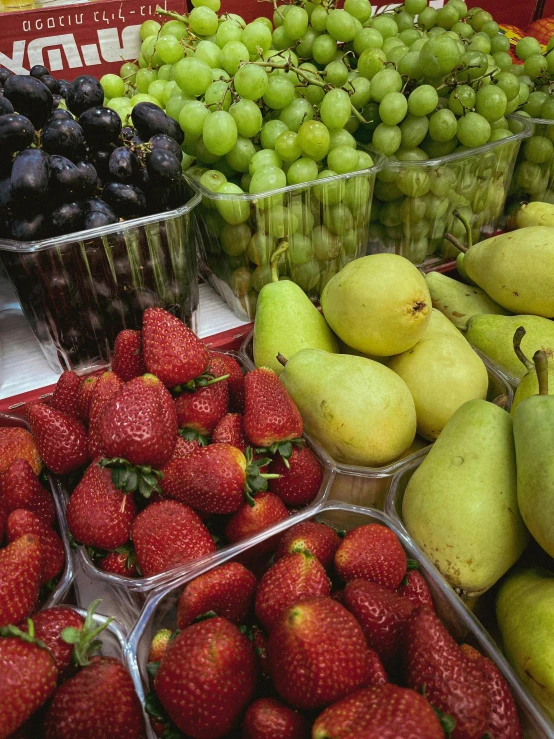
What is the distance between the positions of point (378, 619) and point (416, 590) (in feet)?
0.31

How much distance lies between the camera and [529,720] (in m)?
0.55

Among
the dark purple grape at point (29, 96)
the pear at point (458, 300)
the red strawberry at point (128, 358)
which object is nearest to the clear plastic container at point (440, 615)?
the red strawberry at point (128, 358)

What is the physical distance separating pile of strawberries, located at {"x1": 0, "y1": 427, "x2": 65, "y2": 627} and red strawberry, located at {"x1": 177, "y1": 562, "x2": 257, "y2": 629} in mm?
177

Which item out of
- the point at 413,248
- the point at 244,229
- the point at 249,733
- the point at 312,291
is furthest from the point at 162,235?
the point at 249,733

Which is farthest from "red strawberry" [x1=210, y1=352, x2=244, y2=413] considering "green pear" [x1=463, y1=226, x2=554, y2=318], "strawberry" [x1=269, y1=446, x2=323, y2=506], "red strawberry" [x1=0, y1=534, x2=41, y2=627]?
"green pear" [x1=463, y1=226, x2=554, y2=318]

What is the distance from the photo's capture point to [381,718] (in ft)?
1.48

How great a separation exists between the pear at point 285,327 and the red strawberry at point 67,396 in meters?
0.35

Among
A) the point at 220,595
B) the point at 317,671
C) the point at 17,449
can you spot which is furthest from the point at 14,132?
the point at 317,671

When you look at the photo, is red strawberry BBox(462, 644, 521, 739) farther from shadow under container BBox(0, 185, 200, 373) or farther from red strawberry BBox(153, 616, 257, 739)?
shadow under container BBox(0, 185, 200, 373)

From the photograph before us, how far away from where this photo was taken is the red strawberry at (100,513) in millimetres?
694

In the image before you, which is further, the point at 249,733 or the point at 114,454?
the point at 114,454

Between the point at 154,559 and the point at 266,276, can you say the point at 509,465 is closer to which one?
the point at 154,559

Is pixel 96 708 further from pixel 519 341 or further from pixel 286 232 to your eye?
pixel 286 232

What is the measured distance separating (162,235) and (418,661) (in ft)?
2.61
